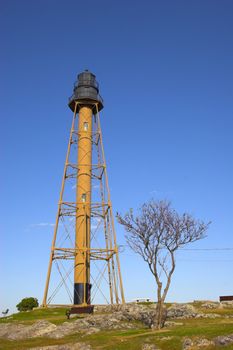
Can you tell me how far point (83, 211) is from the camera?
55.0m

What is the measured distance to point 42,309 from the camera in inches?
2004

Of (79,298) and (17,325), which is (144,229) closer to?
(17,325)

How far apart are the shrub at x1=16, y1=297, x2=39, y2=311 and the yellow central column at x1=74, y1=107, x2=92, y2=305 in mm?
22805

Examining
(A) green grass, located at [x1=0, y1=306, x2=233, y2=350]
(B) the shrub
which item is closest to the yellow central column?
(A) green grass, located at [x1=0, y1=306, x2=233, y2=350]

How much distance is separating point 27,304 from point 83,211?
2755 cm

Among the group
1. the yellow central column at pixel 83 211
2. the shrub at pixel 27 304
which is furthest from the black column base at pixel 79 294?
the shrub at pixel 27 304

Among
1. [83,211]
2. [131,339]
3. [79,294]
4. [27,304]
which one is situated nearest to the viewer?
[131,339]

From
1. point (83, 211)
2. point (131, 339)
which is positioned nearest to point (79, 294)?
point (83, 211)

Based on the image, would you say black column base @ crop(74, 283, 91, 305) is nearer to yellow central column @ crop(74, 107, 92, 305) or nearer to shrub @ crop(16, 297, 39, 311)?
yellow central column @ crop(74, 107, 92, 305)

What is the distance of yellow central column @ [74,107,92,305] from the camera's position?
172ft

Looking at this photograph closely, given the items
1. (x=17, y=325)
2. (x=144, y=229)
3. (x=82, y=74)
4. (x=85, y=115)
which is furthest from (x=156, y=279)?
(x=82, y=74)

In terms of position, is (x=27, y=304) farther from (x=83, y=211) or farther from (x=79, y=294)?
(x=83, y=211)

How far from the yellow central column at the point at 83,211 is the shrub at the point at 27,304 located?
74.8 feet

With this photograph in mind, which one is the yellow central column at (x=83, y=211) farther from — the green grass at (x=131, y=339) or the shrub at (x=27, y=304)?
the shrub at (x=27, y=304)
